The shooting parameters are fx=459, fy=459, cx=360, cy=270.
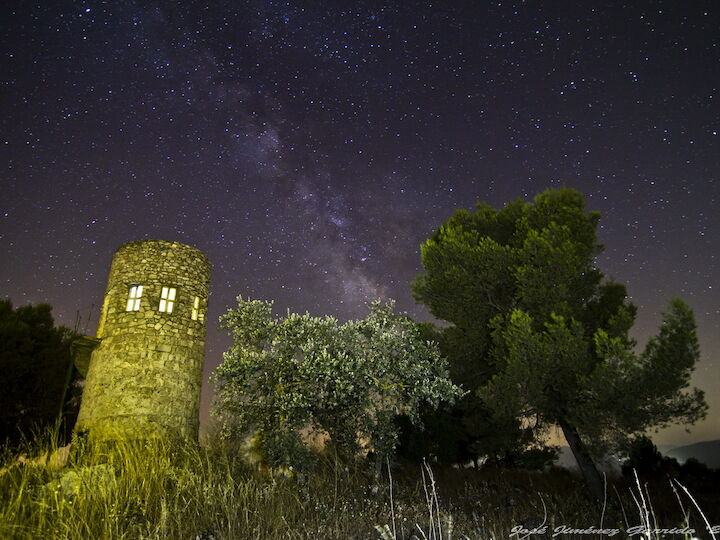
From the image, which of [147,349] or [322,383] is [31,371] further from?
[322,383]

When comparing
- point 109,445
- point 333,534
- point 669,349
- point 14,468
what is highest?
point 669,349

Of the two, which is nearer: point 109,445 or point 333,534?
point 333,534

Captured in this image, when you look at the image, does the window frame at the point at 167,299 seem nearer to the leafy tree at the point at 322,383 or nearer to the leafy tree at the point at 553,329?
the leafy tree at the point at 322,383

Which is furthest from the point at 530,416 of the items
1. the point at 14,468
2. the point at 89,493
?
the point at 14,468

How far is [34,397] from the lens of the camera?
72.0ft

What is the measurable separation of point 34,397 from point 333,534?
22285mm

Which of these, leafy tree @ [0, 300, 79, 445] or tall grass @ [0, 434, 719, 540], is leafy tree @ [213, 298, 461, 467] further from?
leafy tree @ [0, 300, 79, 445]

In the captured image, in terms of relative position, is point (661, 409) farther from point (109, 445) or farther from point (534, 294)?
point (109, 445)

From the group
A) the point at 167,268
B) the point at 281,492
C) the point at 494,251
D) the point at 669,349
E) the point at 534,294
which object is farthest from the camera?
the point at 167,268

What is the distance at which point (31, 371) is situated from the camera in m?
22.2

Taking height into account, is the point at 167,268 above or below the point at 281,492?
above

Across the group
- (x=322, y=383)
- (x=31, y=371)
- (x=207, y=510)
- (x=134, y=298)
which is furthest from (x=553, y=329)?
(x=31, y=371)

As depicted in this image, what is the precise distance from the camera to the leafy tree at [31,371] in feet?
69.4

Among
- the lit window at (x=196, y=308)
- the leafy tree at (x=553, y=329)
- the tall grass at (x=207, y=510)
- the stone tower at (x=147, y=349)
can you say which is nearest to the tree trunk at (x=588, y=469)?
the leafy tree at (x=553, y=329)
